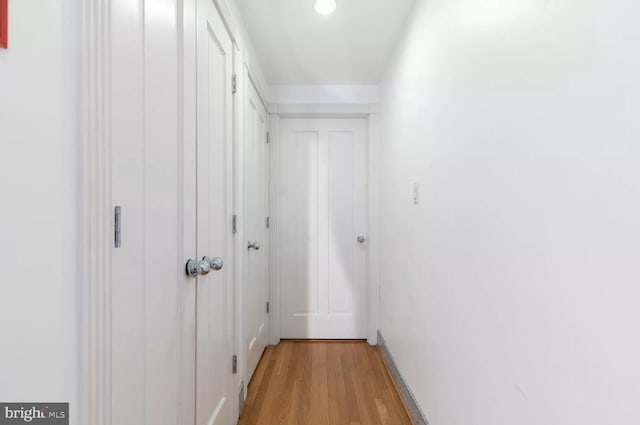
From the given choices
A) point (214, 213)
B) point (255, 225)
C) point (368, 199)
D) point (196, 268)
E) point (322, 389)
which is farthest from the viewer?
point (368, 199)

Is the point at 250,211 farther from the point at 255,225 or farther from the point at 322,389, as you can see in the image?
the point at 322,389

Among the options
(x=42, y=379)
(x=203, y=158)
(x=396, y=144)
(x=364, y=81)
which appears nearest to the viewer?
(x=42, y=379)

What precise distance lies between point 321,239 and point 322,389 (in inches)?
47.3

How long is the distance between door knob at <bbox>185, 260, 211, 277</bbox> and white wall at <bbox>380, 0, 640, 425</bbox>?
3.06 ft

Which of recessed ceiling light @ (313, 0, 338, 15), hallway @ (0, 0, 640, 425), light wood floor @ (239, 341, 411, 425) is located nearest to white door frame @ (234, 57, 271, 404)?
hallway @ (0, 0, 640, 425)

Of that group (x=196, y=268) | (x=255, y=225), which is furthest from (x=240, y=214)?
(x=196, y=268)

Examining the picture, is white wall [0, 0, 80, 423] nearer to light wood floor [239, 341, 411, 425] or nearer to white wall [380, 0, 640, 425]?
white wall [380, 0, 640, 425]

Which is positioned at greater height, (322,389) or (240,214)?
(240,214)

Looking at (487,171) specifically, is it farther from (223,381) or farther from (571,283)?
(223,381)

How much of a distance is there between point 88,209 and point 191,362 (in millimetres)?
758

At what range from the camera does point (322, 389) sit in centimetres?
199

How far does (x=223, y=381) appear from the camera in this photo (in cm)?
146

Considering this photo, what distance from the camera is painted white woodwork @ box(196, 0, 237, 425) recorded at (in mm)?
1205

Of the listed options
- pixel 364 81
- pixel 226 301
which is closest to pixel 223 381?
pixel 226 301
